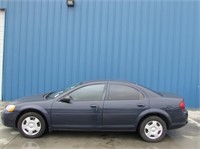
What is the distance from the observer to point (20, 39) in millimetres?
11961

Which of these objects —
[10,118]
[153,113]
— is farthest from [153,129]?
[10,118]

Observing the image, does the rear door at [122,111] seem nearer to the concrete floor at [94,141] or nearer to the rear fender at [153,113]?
the rear fender at [153,113]

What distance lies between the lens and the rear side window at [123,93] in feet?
24.7

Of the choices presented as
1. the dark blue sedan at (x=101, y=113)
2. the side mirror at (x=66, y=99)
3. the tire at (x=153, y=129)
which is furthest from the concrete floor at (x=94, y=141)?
the side mirror at (x=66, y=99)

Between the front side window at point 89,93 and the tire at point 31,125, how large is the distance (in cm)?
94

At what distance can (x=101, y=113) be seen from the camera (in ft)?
24.1

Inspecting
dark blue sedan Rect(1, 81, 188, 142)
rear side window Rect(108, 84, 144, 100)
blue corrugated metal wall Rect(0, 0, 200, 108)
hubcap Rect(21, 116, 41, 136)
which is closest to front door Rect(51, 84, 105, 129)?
dark blue sedan Rect(1, 81, 188, 142)

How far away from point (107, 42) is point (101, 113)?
192 inches

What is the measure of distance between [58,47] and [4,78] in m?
2.36

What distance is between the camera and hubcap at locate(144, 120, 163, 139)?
7.41m

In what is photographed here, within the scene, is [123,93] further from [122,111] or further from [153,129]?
[153,129]

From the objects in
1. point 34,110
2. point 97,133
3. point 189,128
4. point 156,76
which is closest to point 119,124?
point 97,133

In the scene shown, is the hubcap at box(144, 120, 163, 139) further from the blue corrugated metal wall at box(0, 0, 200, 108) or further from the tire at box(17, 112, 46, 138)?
the blue corrugated metal wall at box(0, 0, 200, 108)

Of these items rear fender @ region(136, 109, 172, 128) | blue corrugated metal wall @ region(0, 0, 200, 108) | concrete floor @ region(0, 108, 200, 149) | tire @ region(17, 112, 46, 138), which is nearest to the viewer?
concrete floor @ region(0, 108, 200, 149)
